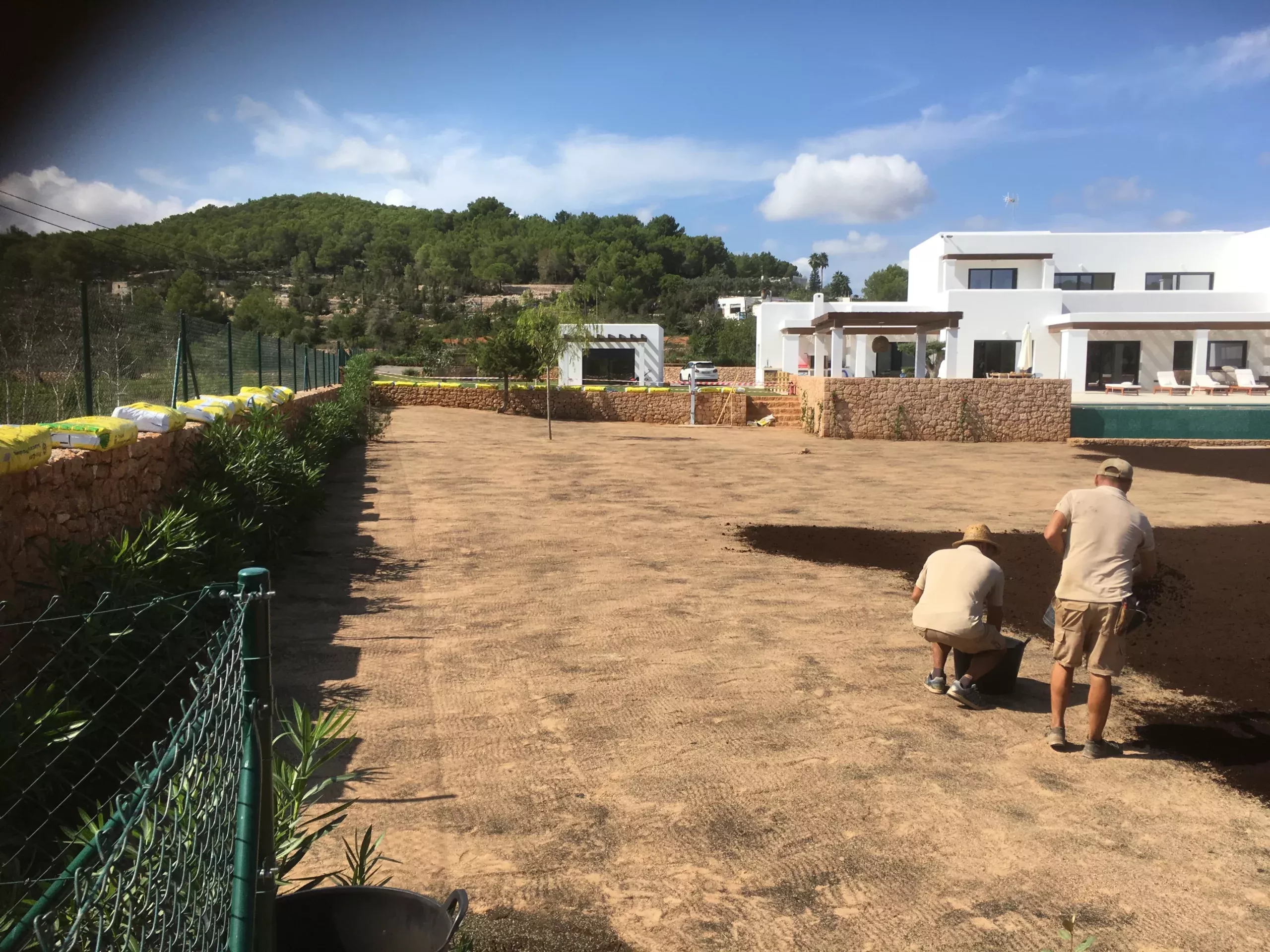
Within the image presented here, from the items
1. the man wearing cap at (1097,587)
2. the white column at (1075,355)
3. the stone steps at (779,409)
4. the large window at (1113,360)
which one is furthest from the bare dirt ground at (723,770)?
the large window at (1113,360)

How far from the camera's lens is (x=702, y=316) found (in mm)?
80750

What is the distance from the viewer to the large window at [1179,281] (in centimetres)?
4225

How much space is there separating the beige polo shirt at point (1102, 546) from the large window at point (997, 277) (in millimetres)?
39478

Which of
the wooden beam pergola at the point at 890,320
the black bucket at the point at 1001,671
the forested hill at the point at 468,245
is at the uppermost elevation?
the forested hill at the point at 468,245

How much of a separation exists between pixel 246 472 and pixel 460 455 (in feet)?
38.7

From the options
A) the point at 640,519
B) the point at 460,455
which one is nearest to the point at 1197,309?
the point at 460,455

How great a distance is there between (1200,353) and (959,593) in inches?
1424

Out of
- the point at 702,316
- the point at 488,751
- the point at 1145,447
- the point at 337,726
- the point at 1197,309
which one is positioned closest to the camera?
the point at 337,726

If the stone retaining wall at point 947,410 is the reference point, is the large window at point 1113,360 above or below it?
above

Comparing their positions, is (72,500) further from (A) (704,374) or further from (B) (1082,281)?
(A) (704,374)

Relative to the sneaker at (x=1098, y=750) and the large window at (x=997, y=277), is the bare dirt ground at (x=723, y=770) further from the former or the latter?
the large window at (x=997, y=277)

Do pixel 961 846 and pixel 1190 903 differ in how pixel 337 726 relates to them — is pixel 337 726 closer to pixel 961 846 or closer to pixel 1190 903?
pixel 961 846

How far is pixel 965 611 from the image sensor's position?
5.89 meters

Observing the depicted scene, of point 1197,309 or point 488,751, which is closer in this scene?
point 488,751
